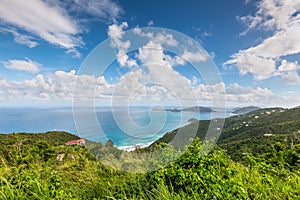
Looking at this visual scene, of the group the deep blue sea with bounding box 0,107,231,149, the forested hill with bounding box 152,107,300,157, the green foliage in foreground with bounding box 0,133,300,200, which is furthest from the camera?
the forested hill with bounding box 152,107,300,157

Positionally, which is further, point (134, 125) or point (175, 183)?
point (134, 125)

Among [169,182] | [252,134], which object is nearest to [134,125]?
[169,182]

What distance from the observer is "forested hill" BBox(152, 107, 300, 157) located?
376 centimetres

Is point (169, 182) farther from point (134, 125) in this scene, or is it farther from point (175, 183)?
point (134, 125)

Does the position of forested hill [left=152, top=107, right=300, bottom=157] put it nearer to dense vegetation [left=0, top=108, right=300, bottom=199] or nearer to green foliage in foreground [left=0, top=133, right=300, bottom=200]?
dense vegetation [left=0, top=108, right=300, bottom=199]

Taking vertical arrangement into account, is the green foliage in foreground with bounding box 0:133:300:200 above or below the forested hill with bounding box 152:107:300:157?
above

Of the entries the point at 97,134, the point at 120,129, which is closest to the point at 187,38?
the point at 120,129

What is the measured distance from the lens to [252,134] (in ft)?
147

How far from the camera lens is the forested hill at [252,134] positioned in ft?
12.3

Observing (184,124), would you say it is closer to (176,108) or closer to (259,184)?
(176,108)

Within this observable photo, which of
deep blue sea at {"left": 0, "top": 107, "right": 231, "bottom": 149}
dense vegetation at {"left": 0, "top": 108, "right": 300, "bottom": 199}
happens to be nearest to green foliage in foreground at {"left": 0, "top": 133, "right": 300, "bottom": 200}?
dense vegetation at {"left": 0, "top": 108, "right": 300, "bottom": 199}

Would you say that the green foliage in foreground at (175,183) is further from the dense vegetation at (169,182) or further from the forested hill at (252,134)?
the forested hill at (252,134)

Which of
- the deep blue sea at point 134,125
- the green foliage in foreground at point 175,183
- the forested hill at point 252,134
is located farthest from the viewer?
the forested hill at point 252,134

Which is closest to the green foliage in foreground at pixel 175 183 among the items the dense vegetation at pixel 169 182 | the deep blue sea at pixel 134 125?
the dense vegetation at pixel 169 182
